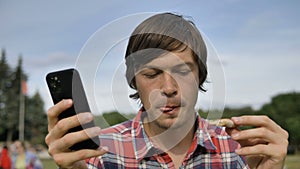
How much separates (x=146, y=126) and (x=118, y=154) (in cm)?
22

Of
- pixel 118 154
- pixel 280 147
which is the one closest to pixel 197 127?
pixel 118 154

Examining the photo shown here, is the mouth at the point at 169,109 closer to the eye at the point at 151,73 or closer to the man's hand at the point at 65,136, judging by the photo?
the eye at the point at 151,73

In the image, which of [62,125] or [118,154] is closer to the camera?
[62,125]

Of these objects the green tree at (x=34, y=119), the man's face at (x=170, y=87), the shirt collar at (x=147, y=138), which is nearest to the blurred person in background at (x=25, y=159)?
the shirt collar at (x=147, y=138)

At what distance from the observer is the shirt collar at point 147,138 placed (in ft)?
7.96

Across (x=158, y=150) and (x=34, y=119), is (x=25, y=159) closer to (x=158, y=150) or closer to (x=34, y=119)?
(x=158, y=150)

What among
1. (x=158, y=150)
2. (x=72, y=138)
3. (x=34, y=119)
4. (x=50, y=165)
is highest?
(x=72, y=138)

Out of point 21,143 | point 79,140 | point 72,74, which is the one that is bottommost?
point 21,143

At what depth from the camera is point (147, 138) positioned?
2.48m

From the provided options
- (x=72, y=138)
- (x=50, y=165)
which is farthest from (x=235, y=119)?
(x=50, y=165)

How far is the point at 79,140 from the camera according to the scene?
1.74m

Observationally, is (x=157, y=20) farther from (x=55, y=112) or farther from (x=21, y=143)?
(x=21, y=143)

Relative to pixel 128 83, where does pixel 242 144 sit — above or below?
below

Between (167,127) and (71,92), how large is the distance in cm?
57
